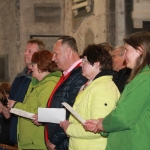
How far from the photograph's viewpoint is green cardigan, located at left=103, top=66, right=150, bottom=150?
3479mm

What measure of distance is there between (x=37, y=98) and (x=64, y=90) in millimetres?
615

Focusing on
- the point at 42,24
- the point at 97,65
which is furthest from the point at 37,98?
the point at 42,24

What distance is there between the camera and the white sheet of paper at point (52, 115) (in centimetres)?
445

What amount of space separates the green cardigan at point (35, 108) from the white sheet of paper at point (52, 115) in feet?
2.04

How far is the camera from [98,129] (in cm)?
376

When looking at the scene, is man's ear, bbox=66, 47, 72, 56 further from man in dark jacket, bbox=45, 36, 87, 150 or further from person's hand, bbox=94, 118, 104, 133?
person's hand, bbox=94, 118, 104, 133

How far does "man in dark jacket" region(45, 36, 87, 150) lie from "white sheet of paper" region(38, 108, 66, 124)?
0.74ft

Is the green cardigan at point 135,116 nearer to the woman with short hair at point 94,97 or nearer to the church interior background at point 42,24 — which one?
the woman with short hair at point 94,97

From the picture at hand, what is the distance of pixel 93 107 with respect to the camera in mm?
3934

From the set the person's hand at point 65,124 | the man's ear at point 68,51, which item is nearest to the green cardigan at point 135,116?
the person's hand at point 65,124

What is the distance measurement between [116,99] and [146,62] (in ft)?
1.59

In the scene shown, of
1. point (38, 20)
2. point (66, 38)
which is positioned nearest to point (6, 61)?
point (38, 20)

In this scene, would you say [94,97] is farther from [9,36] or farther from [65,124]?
[9,36]

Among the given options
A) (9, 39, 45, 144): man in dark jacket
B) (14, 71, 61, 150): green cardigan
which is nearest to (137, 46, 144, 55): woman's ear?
(14, 71, 61, 150): green cardigan
